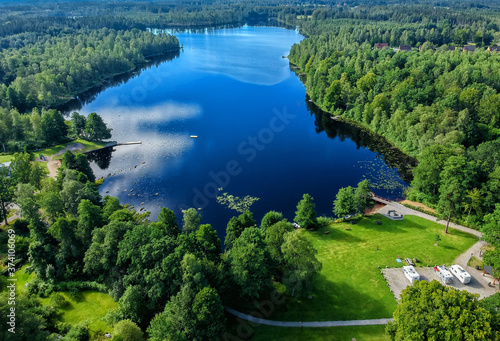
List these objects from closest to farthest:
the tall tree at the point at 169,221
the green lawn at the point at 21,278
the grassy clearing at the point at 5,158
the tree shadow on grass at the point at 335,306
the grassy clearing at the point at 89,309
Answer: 1. the grassy clearing at the point at 89,309
2. the tree shadow on grass at the point at 335,306
3. the green lawn at the point at 21,278
4. the tall tree at the point at 169,221
5. the grassy clearing at the point at 5,158

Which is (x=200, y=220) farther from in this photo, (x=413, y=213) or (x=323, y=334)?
(x=413, y=213)

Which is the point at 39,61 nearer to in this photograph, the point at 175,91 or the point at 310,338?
the point at 175,91

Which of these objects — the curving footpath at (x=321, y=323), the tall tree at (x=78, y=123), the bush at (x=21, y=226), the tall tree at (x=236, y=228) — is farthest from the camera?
the tall tree at (x=78, y=123)

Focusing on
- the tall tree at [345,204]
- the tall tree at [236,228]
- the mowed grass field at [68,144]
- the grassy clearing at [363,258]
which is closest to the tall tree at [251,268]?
the grassy clearing at [363,258]

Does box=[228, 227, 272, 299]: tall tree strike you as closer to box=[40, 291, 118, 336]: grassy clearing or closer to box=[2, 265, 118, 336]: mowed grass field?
box=[2, 265, 118, 336]: mowed grass field

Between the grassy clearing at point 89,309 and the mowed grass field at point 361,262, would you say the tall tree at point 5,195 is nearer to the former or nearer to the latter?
the grassy clearing at point 89,309

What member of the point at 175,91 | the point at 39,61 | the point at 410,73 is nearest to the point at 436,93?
the point at 410,73

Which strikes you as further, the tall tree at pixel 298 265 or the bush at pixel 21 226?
the bush at pixel 21 226
